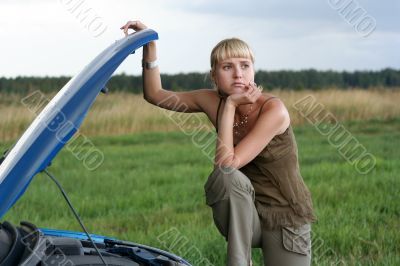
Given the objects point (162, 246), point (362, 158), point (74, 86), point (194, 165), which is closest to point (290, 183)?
point (74, 86)

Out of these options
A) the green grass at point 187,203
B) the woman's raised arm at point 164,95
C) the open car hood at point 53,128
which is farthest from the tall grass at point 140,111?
the open car hood at point 53,128

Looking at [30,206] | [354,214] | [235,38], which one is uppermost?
[235,38]

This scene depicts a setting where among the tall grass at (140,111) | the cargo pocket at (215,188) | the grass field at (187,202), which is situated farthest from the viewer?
the tall grass at (140,111)

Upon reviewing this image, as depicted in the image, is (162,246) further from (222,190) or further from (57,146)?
(57,146)

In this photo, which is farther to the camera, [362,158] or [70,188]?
[362,158]

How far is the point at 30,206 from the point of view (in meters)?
6.80

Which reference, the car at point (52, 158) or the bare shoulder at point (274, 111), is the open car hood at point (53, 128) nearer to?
the car at point (52, 158)

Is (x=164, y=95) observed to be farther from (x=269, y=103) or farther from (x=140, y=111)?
(x=140, y=111)

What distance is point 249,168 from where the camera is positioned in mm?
3367

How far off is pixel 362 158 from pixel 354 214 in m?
3.56

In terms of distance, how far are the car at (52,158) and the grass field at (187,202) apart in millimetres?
1952

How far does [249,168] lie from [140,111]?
448 inches

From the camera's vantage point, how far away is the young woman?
3121 mm

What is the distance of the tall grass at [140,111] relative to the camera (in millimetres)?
13477
